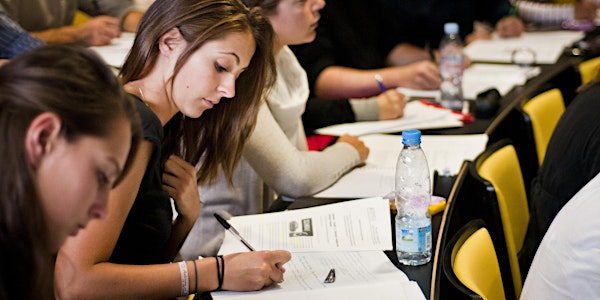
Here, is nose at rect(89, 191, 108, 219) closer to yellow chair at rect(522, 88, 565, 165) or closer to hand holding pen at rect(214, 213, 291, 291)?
hand holding pen at rect(214, 213, 291, 291)

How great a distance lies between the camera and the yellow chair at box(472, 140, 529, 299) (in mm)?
2152

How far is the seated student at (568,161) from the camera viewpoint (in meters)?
2.22

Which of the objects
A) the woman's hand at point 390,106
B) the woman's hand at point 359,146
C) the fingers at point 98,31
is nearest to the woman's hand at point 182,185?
the woman's hand at point 359,146

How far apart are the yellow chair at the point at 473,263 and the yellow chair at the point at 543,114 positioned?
1.06 meters

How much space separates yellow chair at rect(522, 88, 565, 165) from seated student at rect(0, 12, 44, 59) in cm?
164

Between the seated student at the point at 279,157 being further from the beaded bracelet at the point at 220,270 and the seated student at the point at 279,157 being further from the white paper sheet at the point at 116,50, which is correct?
the white paper sheet at the point at 116,50

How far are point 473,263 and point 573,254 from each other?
224 millimetres

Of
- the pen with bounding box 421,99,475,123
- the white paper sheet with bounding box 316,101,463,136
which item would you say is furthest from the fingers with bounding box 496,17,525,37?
the white paper sheet with bounding box 316,101,463,136

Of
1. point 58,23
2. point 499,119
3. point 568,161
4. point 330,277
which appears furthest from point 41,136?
point 58,23

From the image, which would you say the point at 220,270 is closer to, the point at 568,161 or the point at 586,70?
the point at 568,161

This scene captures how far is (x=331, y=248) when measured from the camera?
1872 millimetres

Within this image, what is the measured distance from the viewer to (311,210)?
82.8 inches

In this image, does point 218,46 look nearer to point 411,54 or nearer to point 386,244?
point 386,244

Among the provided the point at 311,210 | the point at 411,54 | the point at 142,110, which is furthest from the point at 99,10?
the point at 142,110
